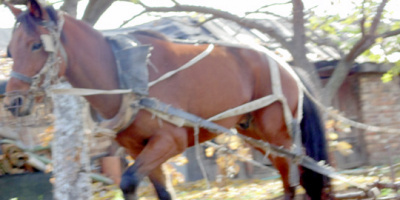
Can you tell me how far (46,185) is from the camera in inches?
257

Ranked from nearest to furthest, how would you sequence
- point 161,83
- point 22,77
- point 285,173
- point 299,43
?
point 22,77
point 161,83
point 285,173
point 299,43

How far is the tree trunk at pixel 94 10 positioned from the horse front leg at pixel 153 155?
208 cm

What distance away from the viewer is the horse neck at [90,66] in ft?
10.5

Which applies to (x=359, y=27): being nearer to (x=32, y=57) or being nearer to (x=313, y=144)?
(x=313, y=144)

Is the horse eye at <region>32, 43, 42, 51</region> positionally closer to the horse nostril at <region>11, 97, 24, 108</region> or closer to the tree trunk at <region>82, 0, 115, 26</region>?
the horse nostril at <region>11, 97, 24, 108</region>

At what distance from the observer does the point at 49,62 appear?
119 inches

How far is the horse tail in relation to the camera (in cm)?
418

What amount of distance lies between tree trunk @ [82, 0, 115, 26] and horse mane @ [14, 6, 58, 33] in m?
1.82

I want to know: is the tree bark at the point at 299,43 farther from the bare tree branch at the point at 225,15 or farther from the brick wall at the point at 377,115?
the brick wall at the point at 377,115

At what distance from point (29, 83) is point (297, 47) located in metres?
4.52

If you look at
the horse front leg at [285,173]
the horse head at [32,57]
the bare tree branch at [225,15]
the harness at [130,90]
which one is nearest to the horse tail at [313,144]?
the horse front leg at [285,173]

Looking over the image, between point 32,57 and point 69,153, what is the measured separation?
174 cm

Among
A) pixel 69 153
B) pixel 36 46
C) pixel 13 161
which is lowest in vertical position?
pixel 13 161

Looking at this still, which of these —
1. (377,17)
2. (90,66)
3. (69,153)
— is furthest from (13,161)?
(377,17)
